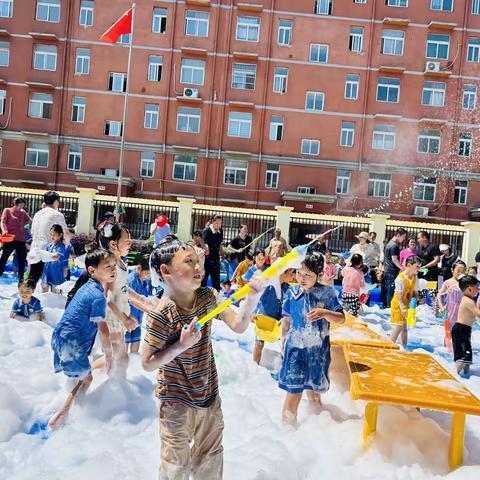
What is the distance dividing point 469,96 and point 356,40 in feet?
22.6

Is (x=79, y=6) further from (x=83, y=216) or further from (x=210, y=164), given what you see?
(x=83, y=216)

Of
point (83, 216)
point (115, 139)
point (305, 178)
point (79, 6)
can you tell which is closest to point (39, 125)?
point (115, 139)

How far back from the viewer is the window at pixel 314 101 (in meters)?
28.2

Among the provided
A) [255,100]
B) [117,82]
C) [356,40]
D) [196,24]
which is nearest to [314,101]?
[255,100]

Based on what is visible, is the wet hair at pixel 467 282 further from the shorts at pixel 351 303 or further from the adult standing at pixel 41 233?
the adult standing at pixel 41 233

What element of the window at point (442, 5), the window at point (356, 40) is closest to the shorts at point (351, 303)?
the window at point (356, 40)

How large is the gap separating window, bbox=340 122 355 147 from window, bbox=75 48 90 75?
559 inches

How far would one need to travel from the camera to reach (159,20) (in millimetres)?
27500

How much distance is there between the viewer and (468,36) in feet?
90.6

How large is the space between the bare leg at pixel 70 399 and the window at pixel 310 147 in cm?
2496

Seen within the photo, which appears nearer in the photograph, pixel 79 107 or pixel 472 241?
pixel 472 241

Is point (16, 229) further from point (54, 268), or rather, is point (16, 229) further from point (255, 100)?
point (255, 100)

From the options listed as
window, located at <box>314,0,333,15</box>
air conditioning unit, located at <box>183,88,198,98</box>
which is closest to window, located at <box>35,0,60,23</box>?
air conditioning unit, located at <box>183,88,198,98</box>

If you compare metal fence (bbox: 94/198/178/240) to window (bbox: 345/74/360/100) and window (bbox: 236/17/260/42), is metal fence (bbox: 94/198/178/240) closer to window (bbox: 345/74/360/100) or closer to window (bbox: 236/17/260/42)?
window (bbox: 236/17/260/42)
